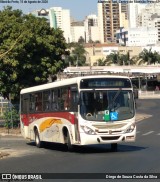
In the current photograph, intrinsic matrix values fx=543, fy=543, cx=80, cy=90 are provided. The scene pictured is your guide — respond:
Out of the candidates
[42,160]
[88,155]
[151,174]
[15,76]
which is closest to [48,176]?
[151,174]

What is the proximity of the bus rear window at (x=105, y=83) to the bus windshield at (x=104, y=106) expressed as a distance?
8.2 inches

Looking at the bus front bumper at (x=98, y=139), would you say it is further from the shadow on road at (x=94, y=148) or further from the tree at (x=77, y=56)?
the tree at (x=77, y=56)

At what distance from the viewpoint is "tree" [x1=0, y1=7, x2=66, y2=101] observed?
34438 millimetres

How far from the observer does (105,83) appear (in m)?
19.2

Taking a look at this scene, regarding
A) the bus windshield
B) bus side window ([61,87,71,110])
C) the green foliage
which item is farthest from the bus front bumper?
the green foliage

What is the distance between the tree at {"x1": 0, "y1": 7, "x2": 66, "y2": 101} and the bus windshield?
15.4 m

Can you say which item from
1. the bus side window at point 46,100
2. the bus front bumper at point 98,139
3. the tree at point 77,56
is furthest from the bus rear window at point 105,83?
the tree at point 77,56

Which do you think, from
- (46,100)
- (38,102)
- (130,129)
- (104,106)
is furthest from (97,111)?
(38,102)

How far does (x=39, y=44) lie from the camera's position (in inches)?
1411

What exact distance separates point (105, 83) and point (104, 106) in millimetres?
901

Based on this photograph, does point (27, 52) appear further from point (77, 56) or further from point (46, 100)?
point (77, 56)

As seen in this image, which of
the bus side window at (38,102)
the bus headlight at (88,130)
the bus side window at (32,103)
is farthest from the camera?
the bus side window at (32,103)

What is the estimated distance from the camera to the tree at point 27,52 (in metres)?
34.4

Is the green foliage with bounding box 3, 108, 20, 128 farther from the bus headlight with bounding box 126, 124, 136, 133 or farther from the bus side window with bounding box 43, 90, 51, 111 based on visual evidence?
the bus headlight with bounding box 126, 124, 136, 133
